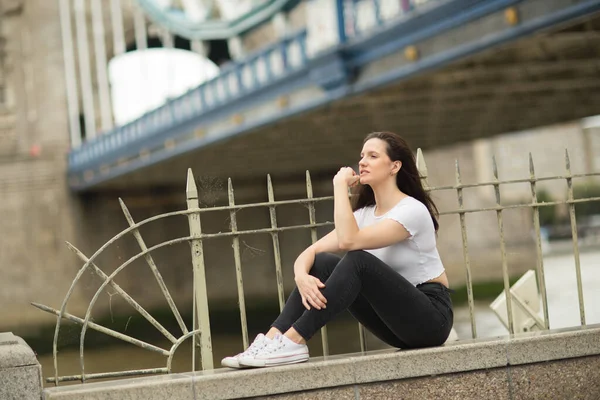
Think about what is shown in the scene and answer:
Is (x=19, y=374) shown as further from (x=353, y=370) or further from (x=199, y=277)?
(x=353, y=370)

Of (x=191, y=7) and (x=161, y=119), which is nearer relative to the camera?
(x=161, y=119)

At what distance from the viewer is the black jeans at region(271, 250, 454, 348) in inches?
134

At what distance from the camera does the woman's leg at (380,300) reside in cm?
340

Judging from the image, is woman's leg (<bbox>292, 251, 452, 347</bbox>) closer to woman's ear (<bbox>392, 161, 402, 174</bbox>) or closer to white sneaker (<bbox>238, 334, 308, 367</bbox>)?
white sneaker (<bbox>238, 334, 308, 367</bbox>)

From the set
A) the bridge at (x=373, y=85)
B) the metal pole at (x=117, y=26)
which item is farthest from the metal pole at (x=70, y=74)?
the bridge at (x=373, y=85)

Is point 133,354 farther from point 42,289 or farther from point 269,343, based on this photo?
point 42,289

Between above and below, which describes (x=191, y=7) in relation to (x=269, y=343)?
above

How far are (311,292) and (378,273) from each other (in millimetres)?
253

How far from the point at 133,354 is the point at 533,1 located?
7184 mm

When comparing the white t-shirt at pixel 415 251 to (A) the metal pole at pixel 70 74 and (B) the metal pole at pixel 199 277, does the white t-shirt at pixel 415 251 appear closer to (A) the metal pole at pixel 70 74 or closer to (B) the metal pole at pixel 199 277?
(B) the metal pole at pixel 199 277

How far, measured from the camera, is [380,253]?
12.0 feet

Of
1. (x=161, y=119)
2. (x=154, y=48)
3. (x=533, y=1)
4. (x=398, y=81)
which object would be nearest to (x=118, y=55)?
(x=154, y=48)

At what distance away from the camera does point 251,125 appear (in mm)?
14141

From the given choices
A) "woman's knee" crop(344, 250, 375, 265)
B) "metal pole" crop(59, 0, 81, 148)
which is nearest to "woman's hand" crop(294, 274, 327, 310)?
"woman's knee" crop(344, 250, 375, 265)
